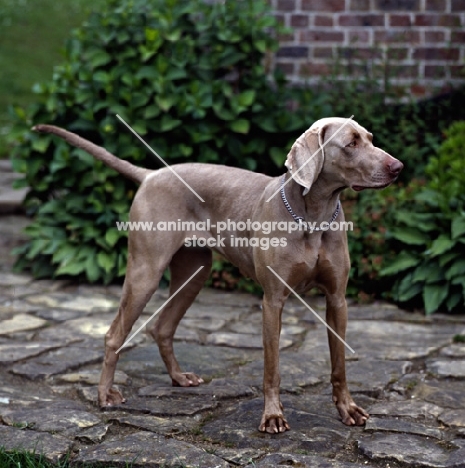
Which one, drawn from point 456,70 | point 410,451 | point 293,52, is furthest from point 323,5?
point 410,451

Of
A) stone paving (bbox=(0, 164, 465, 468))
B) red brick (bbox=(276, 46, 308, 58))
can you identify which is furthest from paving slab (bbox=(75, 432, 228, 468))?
red brick (bbox=(276, 46, 308, 58))

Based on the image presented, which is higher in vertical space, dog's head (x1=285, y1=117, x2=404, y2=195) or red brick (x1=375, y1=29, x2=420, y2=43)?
red brick (x1=375, y1=29, x2=420, y2=43)

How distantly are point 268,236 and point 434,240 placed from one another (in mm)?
2472

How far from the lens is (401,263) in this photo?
5.80 m

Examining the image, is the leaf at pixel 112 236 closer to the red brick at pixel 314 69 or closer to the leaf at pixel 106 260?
Answer: the leaf at pixel 106 260

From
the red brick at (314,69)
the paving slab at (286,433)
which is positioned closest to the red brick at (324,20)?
the red brick at (314,69)

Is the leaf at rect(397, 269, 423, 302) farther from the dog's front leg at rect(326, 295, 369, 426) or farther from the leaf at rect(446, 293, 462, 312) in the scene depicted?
the dog's front leg at rect(326, 295, 369, 426)

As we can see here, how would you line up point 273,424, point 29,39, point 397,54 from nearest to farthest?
1. point 273,424
2. point 397,54
3. point 29,39

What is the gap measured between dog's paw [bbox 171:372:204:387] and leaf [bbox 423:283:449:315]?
1983 mm

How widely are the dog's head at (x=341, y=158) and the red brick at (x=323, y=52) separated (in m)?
3.85

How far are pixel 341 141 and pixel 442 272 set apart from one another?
2566 mm

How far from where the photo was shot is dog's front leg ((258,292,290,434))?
3.55m

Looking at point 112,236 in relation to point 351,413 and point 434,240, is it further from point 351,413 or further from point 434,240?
point 351,413

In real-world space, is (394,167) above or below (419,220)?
above
